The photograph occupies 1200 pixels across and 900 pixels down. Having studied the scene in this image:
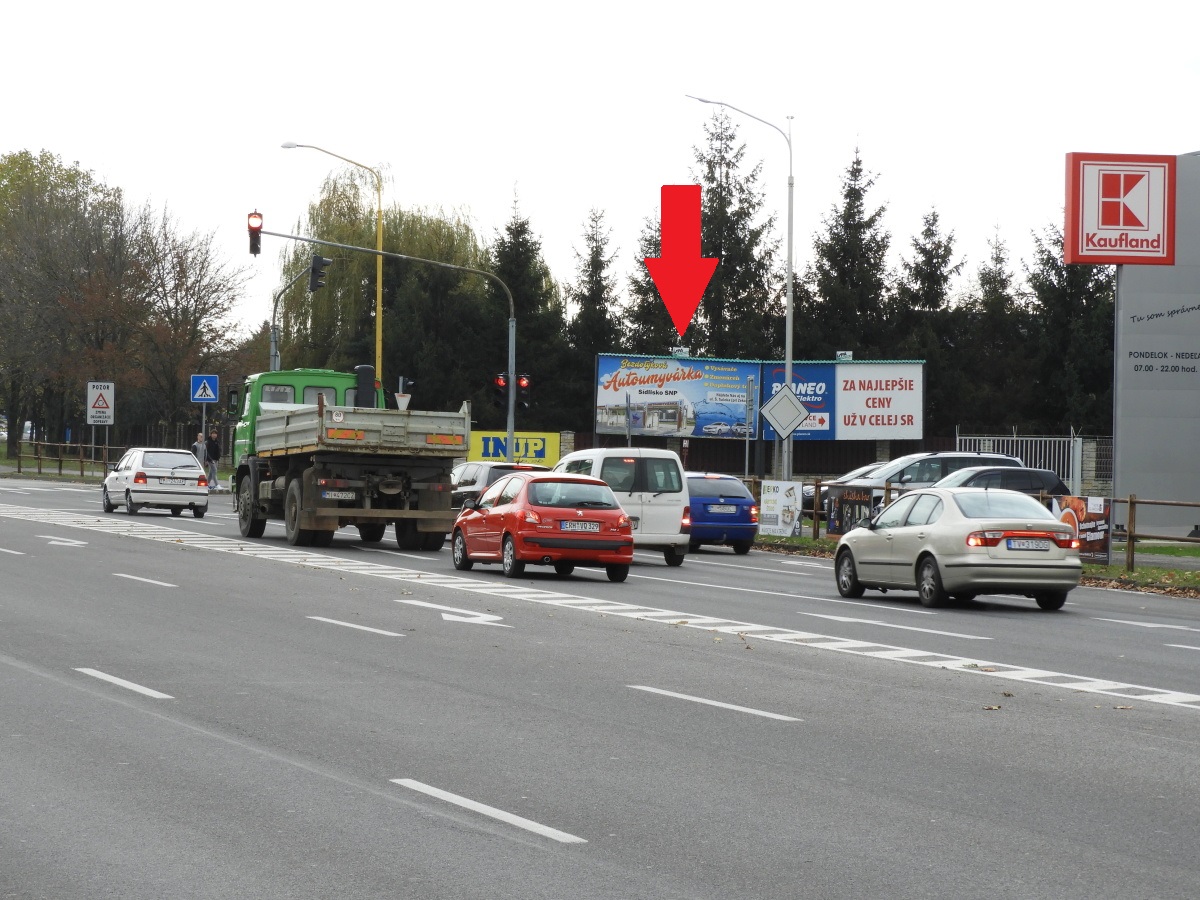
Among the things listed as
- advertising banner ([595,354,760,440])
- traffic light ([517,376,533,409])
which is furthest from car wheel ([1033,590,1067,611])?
advertising banner ([595,354,760,440])

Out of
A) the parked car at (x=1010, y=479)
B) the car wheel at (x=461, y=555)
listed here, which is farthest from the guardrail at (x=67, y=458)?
the car wheel at (x=461, y=555)

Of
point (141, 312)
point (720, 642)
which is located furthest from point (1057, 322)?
point (720, 642)

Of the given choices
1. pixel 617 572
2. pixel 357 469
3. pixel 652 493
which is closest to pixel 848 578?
pixel 617 572

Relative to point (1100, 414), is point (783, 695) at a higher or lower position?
lower

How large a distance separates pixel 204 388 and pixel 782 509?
72.3 feet

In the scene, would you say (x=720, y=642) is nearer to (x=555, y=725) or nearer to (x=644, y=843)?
(x=555, y=725)

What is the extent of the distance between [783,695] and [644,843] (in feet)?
15.7

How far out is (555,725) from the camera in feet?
32.6

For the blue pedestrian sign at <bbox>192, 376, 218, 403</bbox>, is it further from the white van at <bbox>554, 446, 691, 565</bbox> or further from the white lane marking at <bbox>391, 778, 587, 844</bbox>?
the white lane marking at <bbox>391, 778, 587, 844</bbox>

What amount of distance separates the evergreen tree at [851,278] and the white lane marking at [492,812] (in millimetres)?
69181

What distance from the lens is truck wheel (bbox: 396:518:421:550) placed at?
28.8 meters

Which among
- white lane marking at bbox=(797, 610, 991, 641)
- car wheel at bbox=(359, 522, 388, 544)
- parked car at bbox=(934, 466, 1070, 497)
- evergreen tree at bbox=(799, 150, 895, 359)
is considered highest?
evergreen tree at bbox=(799, 150, 895, 359)

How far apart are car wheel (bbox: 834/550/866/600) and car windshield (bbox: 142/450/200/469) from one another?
21112 millimetres

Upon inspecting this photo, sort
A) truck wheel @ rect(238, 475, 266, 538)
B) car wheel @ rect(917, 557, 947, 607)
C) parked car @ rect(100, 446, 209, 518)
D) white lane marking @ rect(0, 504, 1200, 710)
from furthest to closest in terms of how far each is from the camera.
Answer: parked car @ rect(100, 446, 209, 518) → truck wheel @ rect(238, 475, 266, 538) → car wheel @ rect(917, 557, 947, 607) → white lane marking @ rect(0, 504, 1200, 710)
